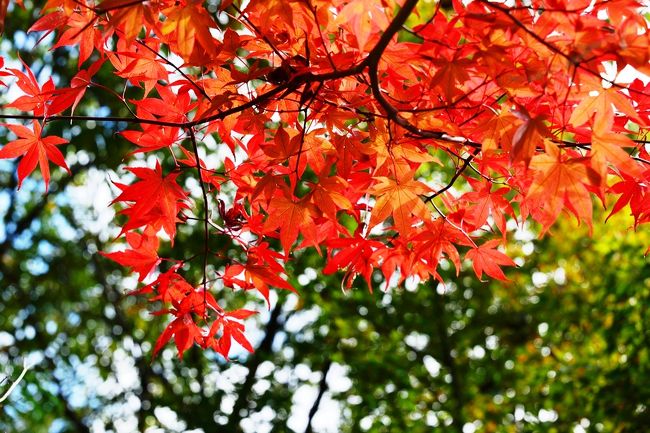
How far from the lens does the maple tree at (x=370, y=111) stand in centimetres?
89

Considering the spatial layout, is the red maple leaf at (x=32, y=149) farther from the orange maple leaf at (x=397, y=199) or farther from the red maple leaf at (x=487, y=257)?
the red maple leaf at (x=487, y=257)

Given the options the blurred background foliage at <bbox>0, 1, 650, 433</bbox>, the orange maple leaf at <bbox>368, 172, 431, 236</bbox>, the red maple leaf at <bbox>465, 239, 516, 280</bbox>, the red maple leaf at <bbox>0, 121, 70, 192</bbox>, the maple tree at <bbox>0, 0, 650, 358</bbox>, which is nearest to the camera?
the maple tree at <bbox>0, 0, 650, 358</bbox>

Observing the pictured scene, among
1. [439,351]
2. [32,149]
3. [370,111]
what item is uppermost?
[370,111]

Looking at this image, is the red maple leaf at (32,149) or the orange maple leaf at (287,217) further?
the red maple leaf at (32,149)

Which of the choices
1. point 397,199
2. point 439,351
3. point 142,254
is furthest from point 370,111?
point 439,351

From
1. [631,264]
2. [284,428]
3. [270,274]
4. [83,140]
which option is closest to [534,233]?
[631,264]

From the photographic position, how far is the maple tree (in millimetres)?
885

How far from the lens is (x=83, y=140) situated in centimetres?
445

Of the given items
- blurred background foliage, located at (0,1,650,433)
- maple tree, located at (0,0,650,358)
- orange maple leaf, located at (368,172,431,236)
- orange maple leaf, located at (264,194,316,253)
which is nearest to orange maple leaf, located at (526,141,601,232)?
maple tree, located at (0,0,650,358)

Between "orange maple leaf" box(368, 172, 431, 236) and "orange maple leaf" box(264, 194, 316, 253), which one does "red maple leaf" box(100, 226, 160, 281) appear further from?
"orange maple leaf" box(368, 172, 431, 236)

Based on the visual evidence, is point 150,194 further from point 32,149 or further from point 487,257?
point 487,257

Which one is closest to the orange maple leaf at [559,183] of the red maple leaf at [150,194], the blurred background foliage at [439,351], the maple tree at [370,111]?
the maple tree at [370,111]

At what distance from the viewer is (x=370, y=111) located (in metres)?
1.17

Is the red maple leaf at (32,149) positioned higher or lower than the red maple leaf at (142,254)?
higher
